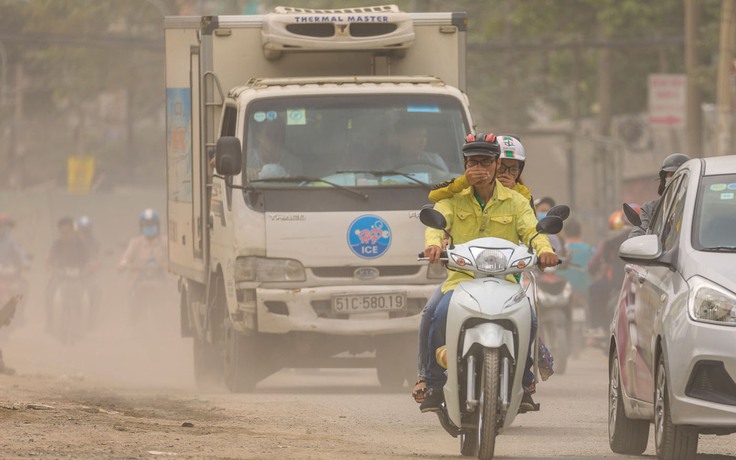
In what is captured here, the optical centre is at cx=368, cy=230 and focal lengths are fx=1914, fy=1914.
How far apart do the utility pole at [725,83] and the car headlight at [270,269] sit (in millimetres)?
11826

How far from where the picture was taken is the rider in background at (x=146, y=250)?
982 inches

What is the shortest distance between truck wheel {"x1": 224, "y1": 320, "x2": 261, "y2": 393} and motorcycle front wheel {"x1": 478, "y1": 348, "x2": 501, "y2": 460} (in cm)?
624

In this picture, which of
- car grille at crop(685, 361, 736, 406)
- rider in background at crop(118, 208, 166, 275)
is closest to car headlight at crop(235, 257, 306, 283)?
car grille at crop(685, 361, 736, 406)

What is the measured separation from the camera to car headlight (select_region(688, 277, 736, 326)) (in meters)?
8.13

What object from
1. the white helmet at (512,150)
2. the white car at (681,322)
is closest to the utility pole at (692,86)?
the white helmet at (512,150)

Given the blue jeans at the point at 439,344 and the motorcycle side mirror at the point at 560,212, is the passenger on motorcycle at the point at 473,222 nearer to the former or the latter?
the blue jeans at the point at 439,344

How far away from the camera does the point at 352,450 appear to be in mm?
9664

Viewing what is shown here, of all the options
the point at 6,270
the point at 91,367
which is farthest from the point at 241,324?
the point at 6,270

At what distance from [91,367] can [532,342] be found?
12.5m

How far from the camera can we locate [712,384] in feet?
27.1

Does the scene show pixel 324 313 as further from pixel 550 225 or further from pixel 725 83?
pixel 725 83

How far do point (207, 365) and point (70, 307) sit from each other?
857cm

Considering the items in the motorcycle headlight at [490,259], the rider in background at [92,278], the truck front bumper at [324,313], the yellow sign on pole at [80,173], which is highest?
the motorcycle headlight at [490,259]

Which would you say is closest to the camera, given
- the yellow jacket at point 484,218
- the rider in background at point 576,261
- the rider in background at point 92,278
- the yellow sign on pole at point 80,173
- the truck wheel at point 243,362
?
the yellow jacket at point 484,218
